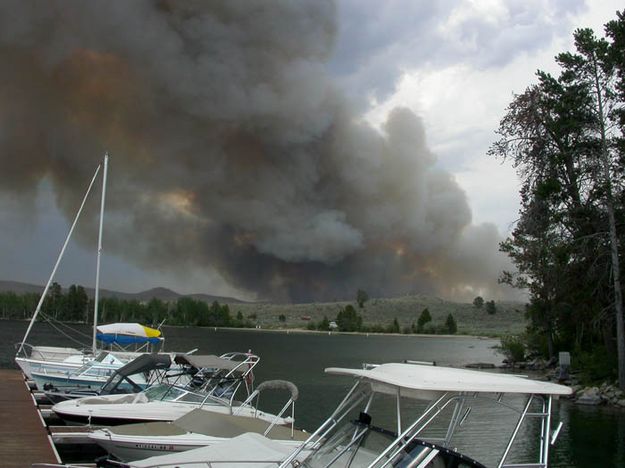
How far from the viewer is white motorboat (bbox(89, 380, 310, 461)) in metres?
14.3

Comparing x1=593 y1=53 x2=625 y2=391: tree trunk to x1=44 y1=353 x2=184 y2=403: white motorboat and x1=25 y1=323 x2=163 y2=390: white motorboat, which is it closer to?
x1=44 y1=353 x2=184 y2=403: white motorboat

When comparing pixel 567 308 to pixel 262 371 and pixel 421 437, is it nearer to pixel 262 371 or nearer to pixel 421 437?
pixel 262 371

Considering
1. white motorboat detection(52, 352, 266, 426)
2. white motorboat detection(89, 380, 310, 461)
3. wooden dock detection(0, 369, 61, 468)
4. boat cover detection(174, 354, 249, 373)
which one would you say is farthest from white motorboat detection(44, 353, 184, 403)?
white motorboat detection(89, 380, 310, 461)

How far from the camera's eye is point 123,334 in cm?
3391

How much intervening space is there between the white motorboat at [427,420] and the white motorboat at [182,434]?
16.2 ft

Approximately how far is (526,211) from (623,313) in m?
7.63

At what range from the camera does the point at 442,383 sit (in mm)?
8562

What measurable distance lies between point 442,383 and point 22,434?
11729mm

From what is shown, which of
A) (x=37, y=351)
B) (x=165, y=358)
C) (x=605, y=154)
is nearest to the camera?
(x=165, y=358)

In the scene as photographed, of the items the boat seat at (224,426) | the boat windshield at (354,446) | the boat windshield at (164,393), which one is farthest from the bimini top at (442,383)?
the boat windshield at (164,393)

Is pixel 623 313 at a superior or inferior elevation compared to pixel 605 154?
inferior

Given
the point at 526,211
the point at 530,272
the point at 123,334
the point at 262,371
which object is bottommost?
the point at 262,371

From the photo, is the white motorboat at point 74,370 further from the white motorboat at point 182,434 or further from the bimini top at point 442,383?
the bimini top at point 442,383

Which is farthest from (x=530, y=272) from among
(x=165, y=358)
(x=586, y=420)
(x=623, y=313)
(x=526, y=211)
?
(x=165, y=358)
